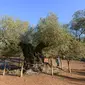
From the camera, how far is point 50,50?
20.4 meters

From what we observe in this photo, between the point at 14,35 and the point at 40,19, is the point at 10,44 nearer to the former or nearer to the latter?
the point at 14,35

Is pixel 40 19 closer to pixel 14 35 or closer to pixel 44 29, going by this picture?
pixel 44 29

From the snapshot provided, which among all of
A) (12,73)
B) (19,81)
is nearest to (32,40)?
(12,73)

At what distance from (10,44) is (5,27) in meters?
Answer: 1.86

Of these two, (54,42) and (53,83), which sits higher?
(54,42)

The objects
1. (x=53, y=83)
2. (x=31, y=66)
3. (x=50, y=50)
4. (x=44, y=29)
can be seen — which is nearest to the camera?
(x=53, y=83)

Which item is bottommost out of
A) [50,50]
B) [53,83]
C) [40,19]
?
[53,83]

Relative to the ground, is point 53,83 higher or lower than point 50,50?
lower

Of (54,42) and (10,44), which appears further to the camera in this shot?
(10,44)

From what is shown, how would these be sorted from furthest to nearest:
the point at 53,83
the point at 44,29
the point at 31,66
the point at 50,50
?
1. the point at 50,50
2. the point at 31,66
3. the point at 44,29
4. the point at 53,83

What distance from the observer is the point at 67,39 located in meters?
17.8

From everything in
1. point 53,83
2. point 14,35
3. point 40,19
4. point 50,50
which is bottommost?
point 53,83

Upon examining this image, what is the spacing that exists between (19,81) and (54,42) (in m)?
5.34

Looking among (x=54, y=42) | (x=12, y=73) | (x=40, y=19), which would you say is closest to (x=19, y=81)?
(x=12, y=73)
